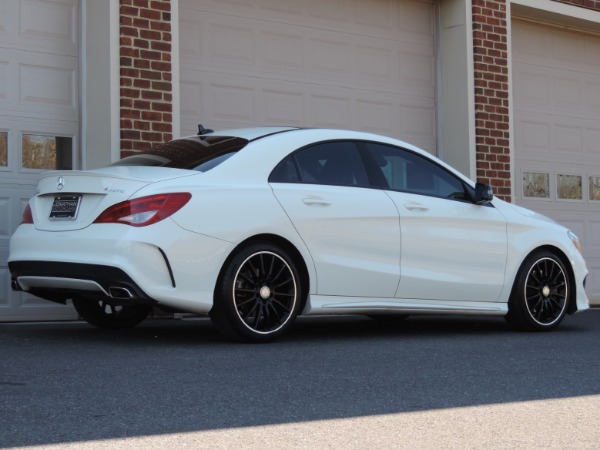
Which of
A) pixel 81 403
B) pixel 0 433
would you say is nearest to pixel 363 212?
pixel 81 403

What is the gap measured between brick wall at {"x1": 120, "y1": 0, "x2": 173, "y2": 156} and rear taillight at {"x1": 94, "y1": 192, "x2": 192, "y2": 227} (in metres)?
3.14

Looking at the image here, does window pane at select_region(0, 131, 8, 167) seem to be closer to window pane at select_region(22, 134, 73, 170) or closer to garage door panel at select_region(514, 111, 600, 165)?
window pane at select_region(22, 134, 73, 170)

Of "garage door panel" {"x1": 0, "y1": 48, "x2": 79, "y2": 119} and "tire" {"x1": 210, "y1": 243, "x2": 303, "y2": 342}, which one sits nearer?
"tire" {"x1": 210, "y1": 243, "x2": 303, "y2": 342}

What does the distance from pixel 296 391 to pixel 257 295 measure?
2.01 meters

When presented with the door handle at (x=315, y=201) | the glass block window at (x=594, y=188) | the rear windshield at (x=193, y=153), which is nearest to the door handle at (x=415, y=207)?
the door handle at (x=315, y=201)

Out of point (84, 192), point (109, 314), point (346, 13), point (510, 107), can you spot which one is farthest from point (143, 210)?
point (510, 107)

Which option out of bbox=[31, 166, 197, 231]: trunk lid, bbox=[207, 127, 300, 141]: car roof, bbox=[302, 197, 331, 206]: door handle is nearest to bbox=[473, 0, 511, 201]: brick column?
bbox=[207, 127, 300, 141]: car roof

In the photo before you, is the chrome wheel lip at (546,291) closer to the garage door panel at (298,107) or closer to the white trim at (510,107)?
the garage door panel at (298,107)

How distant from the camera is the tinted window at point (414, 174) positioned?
8266mm

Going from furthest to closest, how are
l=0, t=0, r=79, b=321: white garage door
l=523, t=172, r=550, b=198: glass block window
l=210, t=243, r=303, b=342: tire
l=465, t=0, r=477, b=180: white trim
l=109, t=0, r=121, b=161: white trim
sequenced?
l=523, t=172, r=550, b=198: glass block window → l=465, t=0, r=477, b=180: white trim → l=109, t=0, r=121, b=161: white trim → l=0, t=0, r=79, b=321: white garage door → l=210, t=243, r=303, b=342: tire

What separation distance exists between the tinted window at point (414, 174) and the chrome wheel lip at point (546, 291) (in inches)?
34.9

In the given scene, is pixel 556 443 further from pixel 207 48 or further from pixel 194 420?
pixel 207 48

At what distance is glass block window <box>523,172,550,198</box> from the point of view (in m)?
13.8

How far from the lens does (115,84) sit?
10.0 m
